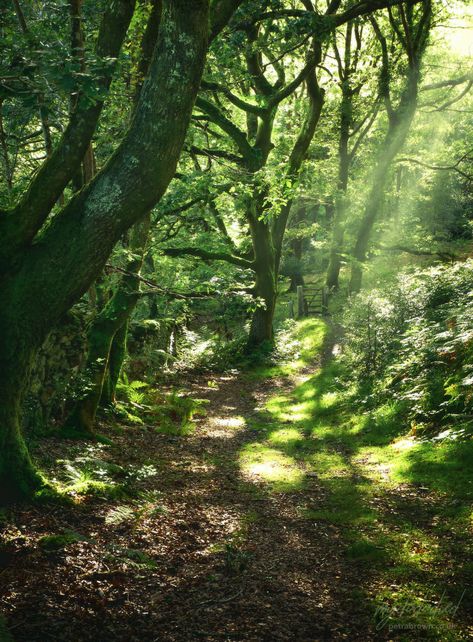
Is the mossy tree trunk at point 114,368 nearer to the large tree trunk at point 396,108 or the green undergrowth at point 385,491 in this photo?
the green undergrowth at point 385,491

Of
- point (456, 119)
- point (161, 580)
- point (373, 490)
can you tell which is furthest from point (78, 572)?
point (456, 119)

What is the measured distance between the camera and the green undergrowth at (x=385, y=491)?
3791mm

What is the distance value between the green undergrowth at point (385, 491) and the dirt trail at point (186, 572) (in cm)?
26

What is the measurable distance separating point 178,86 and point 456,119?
34.2 m

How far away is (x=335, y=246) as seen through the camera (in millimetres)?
26031

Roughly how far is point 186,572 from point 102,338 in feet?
19.0

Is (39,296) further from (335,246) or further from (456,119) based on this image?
(456,119)

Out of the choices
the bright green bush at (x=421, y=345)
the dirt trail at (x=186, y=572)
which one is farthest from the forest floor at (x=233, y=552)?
the bright green bush at (x=421, y=345)

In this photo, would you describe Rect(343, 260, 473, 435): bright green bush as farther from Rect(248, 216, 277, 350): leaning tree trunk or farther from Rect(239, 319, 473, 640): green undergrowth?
Rect(248, 216, 277, 350): leaning tree trunk

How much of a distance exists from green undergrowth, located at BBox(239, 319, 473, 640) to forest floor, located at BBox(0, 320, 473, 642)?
22 millimetres

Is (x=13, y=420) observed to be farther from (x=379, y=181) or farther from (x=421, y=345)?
(x=379, y=181)

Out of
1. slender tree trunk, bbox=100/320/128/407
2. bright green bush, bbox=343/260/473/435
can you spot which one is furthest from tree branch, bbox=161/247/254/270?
slender tree trunk, bbox=100/320/128/407

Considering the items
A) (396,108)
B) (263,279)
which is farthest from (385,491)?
(396,108)

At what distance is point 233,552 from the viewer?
4.71 metres
